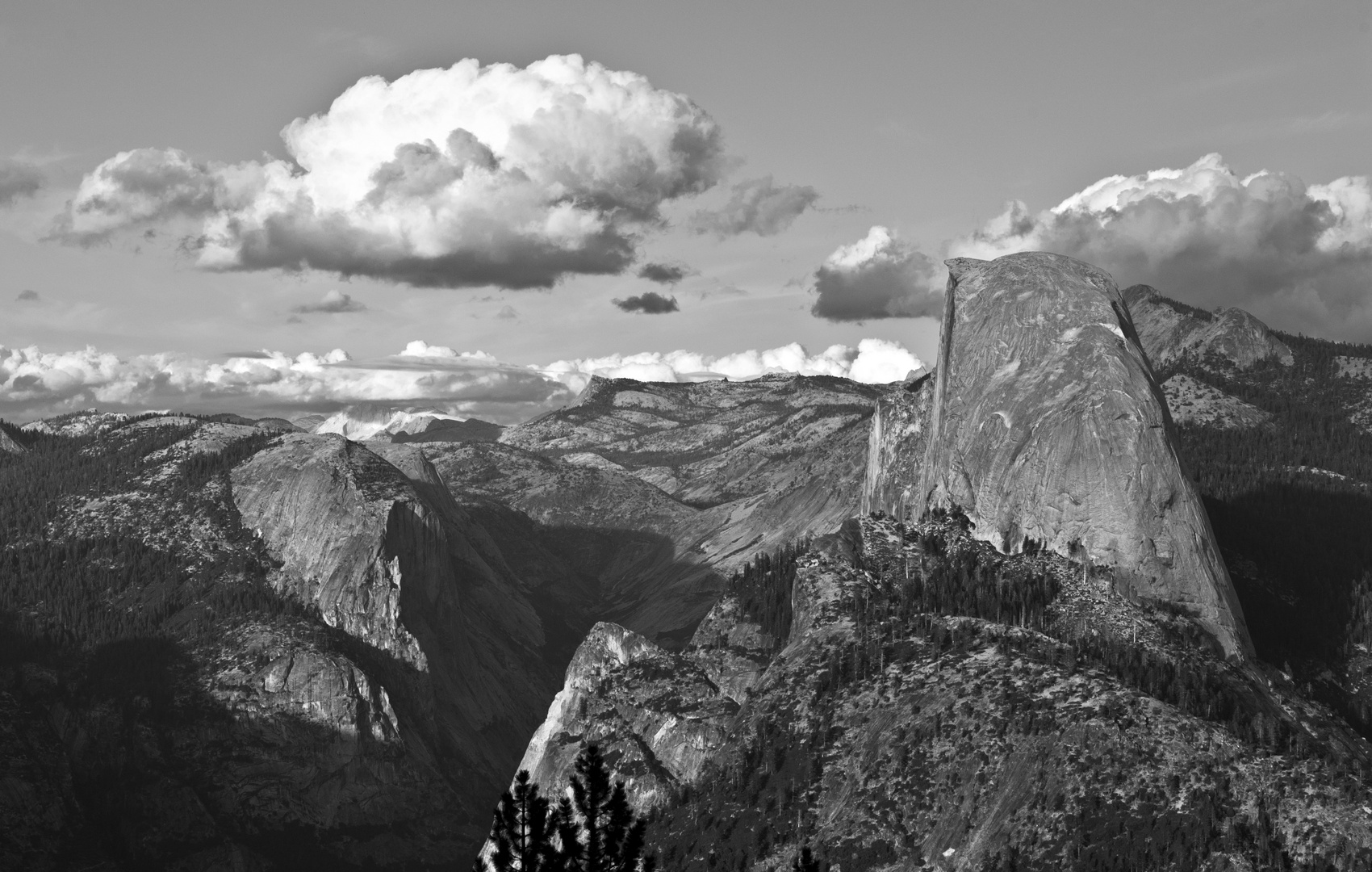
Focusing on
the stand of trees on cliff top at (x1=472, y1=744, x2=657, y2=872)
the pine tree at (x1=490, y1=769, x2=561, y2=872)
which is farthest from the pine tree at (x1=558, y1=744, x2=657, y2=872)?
the pine tree at (x1=490, y1=769, x2=561, y2=872)

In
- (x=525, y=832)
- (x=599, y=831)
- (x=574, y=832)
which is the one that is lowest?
(x=525, y=832)

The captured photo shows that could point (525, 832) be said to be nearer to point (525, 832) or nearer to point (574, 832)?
point (525, 832)

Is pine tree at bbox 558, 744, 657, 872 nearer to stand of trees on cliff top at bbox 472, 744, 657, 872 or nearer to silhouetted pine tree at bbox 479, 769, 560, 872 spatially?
stand of trees on cliff top at bbox 472, 744, 657, 872

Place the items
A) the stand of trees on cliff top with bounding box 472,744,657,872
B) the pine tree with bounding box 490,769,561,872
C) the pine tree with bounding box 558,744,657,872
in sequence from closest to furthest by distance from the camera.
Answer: the pine tree with bounding box 490,769,561,872 → the stand of trees on cliff top with bounding box 472,744,657,872 → the pine tree with bounding box 558,744,657,872

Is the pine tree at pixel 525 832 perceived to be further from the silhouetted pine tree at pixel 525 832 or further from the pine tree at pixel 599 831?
the pine tree at pixel 599 831

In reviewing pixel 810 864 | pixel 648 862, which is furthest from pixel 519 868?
pixel 810 864

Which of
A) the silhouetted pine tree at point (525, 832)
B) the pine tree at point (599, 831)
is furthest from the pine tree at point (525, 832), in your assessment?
the pine tree at point (599, 831)

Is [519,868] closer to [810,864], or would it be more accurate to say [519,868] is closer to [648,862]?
[648,862]

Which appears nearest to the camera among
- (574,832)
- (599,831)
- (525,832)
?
(574,832)

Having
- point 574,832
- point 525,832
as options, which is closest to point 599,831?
point 574,832
